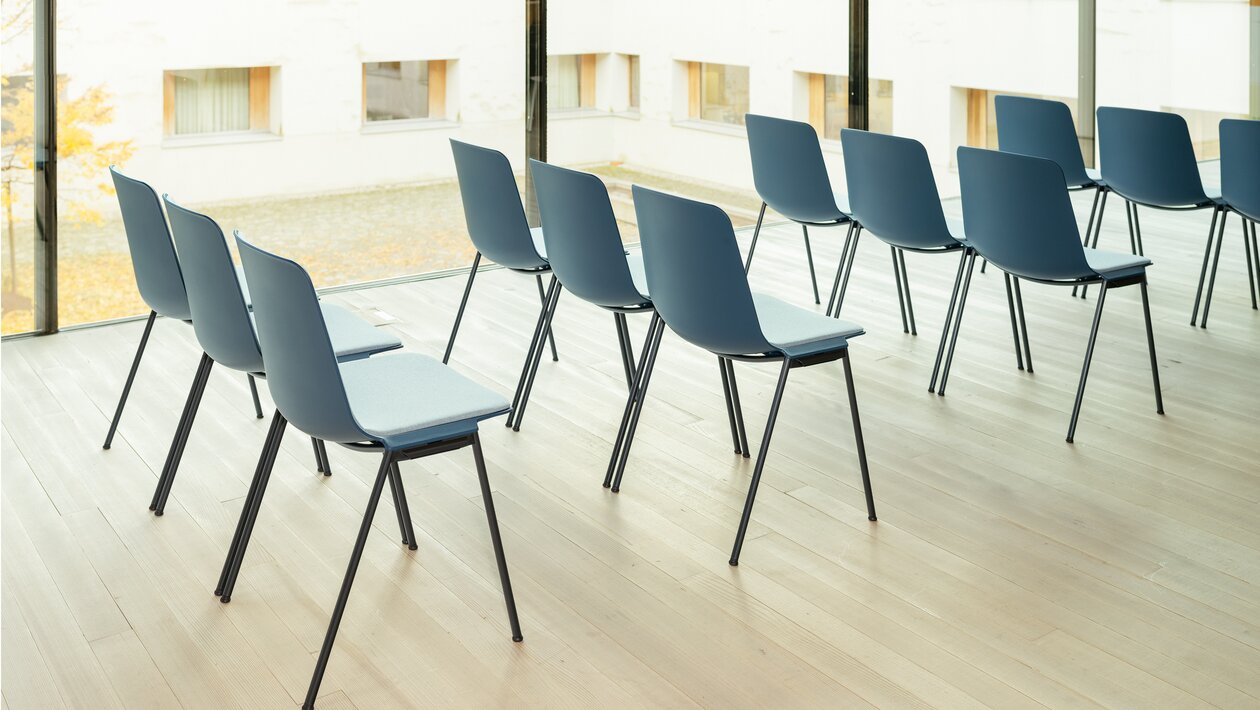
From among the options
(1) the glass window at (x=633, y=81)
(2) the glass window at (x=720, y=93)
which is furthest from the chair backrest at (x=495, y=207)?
(2) the glass window at (x=720, y=93)

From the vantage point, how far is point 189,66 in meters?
5.57

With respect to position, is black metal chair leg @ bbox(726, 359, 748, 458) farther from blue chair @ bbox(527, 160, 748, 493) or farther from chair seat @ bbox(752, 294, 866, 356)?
chair seat @ bbox(752, 294, 866, 356)

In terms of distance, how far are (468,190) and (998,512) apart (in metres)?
2.08

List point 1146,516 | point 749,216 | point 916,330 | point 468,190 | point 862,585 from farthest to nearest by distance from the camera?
point 749,216 < point 916,330 < point 468,190 < point 1146,516 < point 862,585

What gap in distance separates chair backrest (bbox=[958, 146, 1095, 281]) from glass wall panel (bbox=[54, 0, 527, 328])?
3060 mm

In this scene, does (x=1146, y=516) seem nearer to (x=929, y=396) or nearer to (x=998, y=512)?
(x=998, y=512)

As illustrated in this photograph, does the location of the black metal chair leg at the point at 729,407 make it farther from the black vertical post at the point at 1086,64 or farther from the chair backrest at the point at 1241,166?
the black vertical post at the point at 1086,64

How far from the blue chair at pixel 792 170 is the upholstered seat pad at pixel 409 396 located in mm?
2359

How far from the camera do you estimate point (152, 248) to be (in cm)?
350

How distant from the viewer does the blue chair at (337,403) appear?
95.6 inches

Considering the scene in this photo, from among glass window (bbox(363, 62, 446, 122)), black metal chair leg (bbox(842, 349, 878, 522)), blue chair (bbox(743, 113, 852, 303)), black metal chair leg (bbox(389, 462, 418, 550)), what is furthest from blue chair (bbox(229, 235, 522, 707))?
glass window (bbox(363, 62, 446, 122))

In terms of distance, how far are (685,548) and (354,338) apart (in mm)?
1064

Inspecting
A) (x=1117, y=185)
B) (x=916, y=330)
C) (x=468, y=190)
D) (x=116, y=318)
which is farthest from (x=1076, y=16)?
(x=116, y=318)

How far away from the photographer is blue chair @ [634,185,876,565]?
307 centimetres
